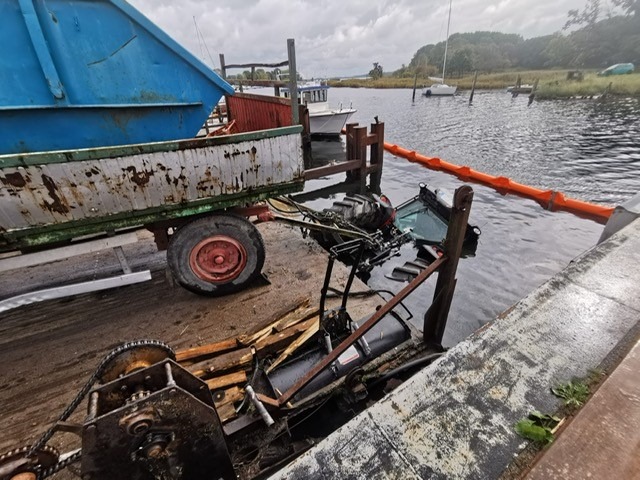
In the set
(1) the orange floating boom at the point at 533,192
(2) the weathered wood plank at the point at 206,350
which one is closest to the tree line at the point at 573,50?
(1) the orange floating boom at the point at 533,192

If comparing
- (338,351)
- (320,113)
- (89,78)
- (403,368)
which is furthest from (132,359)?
(320,113)

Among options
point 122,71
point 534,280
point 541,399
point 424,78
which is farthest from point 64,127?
point 424,78

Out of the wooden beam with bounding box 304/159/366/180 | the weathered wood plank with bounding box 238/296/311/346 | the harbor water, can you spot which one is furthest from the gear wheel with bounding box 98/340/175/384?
the wooden beam with bounding box 304/159/366/180

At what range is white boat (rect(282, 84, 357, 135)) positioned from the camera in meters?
19.4

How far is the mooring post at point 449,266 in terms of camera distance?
2.70 metres

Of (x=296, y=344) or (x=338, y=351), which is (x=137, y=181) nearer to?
(x=296, y=344)

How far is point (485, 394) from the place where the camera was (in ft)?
6.31

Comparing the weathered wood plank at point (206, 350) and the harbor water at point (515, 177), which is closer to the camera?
the weathered wood plank at point (206, 350)

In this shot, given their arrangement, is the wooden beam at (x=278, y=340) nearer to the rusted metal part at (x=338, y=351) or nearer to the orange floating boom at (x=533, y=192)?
the rusted metal part at (x=338, y=351)

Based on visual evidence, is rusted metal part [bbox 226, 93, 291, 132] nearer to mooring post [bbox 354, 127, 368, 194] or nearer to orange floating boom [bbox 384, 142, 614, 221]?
mooring post [bbox 354, 127, 368, 194]

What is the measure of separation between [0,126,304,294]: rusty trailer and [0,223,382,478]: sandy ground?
431 millimetres

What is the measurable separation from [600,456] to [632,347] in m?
1.08

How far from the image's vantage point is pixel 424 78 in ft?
239

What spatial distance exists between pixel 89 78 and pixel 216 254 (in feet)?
8.10
